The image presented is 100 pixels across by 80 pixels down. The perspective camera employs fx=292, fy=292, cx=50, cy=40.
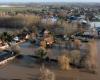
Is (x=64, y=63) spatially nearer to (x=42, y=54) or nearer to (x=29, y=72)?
(x=29, y=72)

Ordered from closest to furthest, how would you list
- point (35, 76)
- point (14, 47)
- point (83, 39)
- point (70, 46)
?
point (35, 76) < point (14, 47) < point (70, 46) < point (83, 39)

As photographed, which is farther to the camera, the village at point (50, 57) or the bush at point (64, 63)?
the bush at point (64, 63)

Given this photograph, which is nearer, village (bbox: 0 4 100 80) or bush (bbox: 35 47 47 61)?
village (bbox: 0 4 100 80)

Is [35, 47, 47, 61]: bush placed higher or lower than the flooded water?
higher

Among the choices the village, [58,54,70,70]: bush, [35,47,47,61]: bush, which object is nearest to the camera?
the village

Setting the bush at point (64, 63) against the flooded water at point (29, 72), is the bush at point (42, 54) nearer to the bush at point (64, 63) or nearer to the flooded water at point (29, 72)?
the flooded water at point (29, 72)

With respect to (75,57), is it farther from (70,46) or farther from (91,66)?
(70,46)

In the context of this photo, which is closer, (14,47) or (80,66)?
(80,66)

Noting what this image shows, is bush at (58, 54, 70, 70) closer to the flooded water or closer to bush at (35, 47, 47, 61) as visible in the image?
the flooded water

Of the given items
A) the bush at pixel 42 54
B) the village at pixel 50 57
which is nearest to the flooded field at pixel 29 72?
Answer: the village at pixel 50 57

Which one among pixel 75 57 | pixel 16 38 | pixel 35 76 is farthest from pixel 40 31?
pixel 35 76

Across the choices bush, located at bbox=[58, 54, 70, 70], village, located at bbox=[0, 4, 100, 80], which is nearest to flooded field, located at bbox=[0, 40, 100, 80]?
village, located at bbox=[0, 4, 100, 80]
